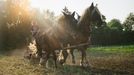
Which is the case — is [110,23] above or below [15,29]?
above

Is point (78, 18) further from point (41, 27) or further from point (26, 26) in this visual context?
point (26, 26)

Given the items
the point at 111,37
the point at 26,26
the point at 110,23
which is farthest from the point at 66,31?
the point at 110,23

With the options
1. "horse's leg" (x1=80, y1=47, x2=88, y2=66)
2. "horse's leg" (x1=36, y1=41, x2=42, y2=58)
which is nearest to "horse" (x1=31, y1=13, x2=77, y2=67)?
"horse's leg" (x1=36, y1=41, x2=42, y2=58)

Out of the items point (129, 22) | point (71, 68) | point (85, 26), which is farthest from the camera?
point (129, 22)

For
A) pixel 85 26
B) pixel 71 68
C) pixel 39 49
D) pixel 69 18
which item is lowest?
pixel 71 68

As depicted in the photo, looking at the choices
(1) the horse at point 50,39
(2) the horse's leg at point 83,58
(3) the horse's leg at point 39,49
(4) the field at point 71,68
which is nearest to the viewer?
(4) the field at point 71,68

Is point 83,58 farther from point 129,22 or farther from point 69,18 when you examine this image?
point 129,22

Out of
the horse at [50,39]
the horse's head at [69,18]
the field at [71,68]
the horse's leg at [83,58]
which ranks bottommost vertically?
the field at [71,68]

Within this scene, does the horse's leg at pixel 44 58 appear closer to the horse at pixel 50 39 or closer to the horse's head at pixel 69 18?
the horse at pixel 50 39

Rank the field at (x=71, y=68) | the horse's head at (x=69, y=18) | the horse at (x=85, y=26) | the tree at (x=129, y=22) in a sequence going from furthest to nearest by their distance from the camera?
the tree at (x=129, y=22) → the horse at (x=85, y=26) → the horse's head at (x=69, y=18) → the field at (x=71, y=68)

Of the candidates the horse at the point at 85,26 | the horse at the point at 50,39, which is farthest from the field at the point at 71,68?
the horse at the point at 85,26

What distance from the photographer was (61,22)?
47.5 feet

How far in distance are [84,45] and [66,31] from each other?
4.64ft

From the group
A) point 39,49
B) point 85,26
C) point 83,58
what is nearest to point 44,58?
point 39,49
